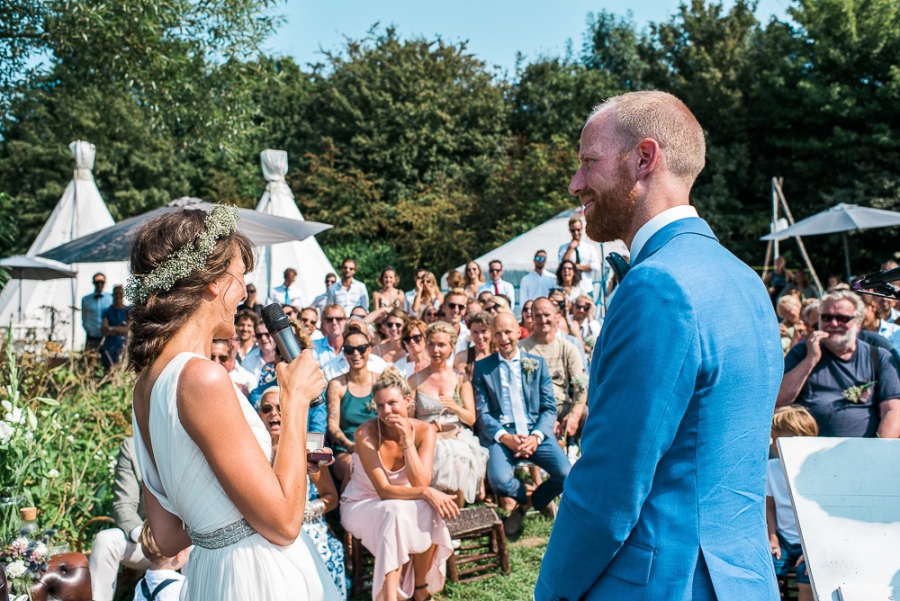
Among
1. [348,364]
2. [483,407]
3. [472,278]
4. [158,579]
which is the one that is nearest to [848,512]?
[158,579]

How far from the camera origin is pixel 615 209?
5.92 feet

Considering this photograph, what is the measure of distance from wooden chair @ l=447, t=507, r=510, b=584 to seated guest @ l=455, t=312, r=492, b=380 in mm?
1856

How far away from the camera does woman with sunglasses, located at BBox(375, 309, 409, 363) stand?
315 inches

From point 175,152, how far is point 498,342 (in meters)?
29.5

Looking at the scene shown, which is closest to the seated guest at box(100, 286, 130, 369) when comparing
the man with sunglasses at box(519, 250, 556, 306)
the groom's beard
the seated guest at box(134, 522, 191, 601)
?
the man with sunglasses at box(519, 250, 556, 306)

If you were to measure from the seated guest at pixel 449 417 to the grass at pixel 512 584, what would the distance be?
0.56m

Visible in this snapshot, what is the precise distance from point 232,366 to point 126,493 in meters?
1.94

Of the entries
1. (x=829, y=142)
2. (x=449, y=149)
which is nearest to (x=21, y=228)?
(x=449, y=149)

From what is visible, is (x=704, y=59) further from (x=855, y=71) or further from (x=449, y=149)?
(x=449, y=149)

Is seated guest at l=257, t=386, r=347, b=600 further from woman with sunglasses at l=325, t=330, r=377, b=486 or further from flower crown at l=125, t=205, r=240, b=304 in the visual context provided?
flower crown at l=125, t=205, r=240, b=304

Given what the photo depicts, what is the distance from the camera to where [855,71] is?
22.1 meters

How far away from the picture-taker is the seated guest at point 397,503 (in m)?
4.75

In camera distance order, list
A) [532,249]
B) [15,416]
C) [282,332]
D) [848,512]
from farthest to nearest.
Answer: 1. [532,249]
2. [15,416]
3. [848,512]
4. [282,332]

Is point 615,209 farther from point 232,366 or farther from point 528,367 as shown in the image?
point 232,366
